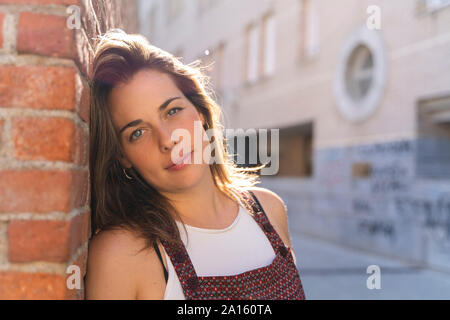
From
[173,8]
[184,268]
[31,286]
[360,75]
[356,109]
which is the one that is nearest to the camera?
[31,286]

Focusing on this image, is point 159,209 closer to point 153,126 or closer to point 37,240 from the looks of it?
point 153,126

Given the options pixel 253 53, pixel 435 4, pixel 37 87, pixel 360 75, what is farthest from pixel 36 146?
pixel 253 53

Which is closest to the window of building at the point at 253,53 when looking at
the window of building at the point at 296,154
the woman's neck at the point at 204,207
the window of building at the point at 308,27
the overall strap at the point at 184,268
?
the window of building at the point at 296,154

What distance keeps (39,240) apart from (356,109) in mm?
9158

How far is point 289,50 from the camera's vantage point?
12.1 meters

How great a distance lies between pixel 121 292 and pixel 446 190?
683 centimetres

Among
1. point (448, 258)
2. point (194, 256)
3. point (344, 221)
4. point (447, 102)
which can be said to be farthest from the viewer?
point (344, 221)

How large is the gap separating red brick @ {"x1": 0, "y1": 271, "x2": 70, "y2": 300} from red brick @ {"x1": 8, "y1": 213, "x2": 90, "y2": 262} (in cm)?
4

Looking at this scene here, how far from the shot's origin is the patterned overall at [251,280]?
157cm

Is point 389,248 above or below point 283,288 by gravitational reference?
below

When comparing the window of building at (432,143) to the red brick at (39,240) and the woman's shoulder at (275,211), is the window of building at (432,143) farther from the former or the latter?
the red brick at (39,240)

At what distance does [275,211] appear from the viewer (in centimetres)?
219
